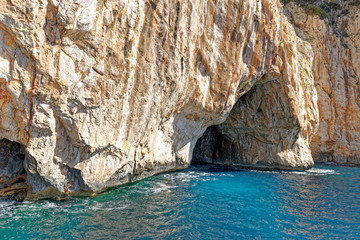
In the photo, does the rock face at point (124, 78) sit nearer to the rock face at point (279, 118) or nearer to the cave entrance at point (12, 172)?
the rock face at point (279, 118)

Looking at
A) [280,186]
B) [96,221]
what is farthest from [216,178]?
[96,221]

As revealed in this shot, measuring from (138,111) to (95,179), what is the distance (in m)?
4.50

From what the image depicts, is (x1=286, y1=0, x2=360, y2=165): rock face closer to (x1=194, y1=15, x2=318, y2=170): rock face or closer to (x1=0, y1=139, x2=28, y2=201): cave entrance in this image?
(x1=194, y1=15, x2=318, y2=170): rock face

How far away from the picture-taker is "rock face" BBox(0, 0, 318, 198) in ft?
32.6

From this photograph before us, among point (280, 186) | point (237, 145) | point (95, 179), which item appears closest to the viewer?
point (95, 179)

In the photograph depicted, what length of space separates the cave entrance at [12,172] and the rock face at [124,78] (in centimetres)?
87

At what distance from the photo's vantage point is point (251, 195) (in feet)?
48.6

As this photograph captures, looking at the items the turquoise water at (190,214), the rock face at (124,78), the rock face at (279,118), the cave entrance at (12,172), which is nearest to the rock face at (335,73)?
the rock face at (279,118)

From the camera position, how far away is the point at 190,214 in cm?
1098

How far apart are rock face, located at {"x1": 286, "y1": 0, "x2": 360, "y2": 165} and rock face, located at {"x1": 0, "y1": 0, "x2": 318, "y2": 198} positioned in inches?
479

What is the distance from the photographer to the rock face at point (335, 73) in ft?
110

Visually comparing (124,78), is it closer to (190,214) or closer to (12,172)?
(12,172)

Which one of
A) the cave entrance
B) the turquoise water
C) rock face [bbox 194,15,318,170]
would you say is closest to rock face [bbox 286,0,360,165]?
rock face [bbox 194,15,318,170]

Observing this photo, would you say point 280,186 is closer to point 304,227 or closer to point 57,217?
point 304,227
